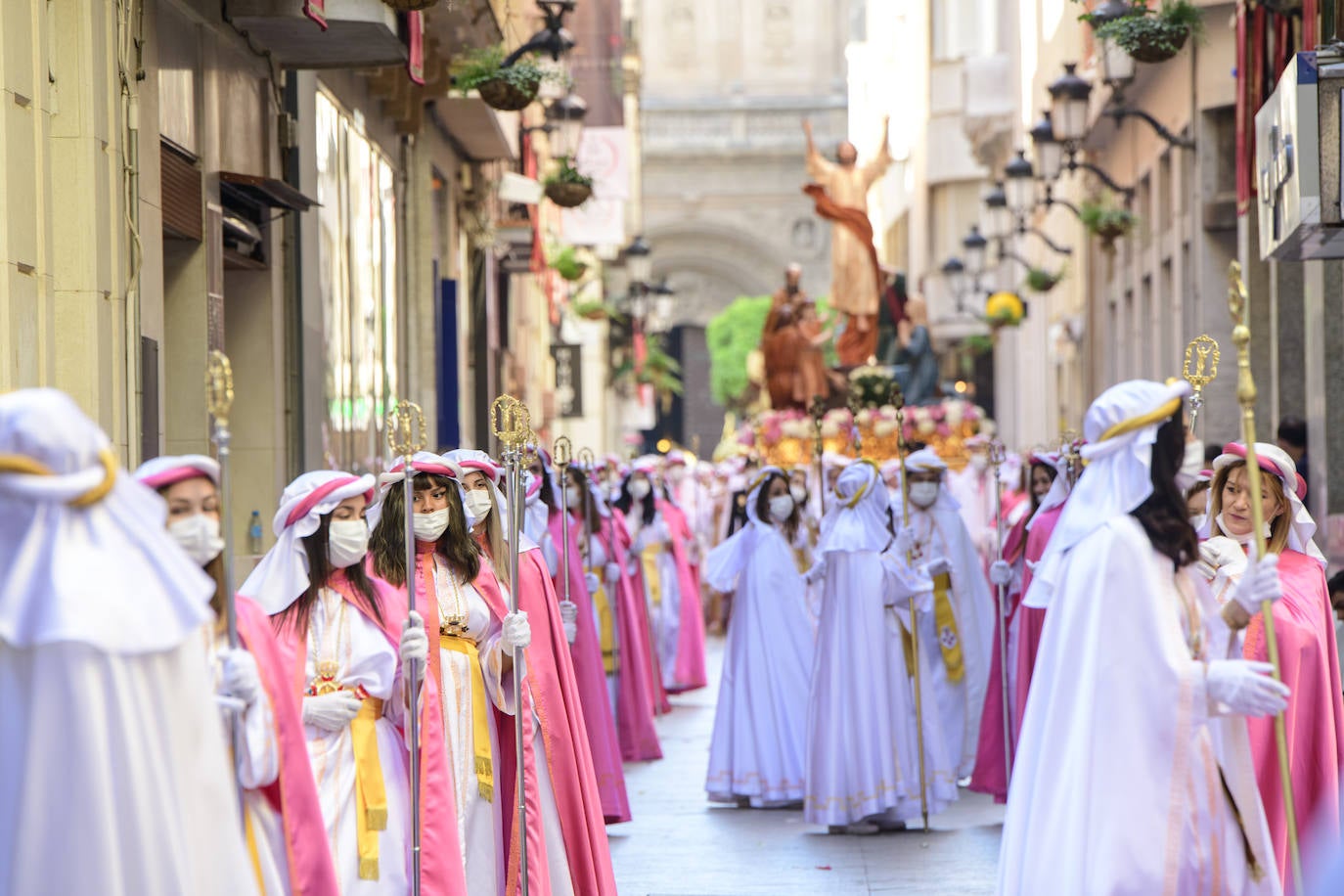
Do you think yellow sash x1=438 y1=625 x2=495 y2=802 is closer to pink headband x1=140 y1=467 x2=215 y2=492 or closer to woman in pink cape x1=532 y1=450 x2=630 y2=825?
pink headband x1=140 y1=467 x2=215 y2=492

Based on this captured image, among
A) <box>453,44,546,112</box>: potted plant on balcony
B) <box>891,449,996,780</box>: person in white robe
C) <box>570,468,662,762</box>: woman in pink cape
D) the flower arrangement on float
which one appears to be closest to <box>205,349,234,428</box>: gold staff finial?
<box>891,449,996,780</box>: person in white robe

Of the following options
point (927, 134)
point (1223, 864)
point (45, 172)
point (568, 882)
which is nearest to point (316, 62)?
point (45, 172)

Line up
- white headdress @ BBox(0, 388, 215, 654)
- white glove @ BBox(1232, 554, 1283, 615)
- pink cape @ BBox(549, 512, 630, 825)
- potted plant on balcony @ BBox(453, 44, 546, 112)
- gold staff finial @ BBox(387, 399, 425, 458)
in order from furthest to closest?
potted plant on balcony @ BBox(453, 44, 546, 112) < pink cape @ BBox(549, 512, 630, 825) < gold staff finial @ BBox(387, 399, 425, 458) < white glove @ BBox(1232, 554, 1283, 615) < white headdress @ BBox(0, 388, 215, 654)

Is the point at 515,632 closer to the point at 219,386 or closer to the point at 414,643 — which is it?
the point at 414,643

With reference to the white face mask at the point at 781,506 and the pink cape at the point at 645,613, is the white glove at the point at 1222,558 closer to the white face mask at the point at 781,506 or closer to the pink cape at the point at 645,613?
the white face mask at the point at 781,506

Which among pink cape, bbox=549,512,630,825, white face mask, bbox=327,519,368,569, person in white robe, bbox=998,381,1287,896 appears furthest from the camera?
pink cape, bbox=549,512,630,825

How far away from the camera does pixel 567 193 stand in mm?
20422

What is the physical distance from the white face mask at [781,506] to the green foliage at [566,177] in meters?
7.24

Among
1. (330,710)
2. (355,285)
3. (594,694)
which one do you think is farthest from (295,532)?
(355,285)

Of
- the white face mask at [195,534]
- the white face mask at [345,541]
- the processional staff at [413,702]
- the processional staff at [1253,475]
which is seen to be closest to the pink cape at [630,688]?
the processional staff at [413,702]

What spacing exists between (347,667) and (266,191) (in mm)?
6707

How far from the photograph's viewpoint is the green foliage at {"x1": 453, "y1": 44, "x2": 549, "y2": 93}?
56.3ft

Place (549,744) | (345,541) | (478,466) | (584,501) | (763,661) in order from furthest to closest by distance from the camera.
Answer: (584,501) → (763,661) → (478,466) → (549,744) → (345,541)

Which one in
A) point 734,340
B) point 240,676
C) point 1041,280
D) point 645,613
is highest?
point 734,340
